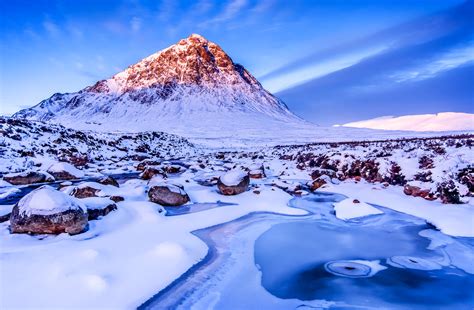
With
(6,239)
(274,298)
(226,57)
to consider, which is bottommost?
(274,298)

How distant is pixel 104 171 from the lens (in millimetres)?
19344

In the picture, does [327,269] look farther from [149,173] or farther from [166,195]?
[149,173]

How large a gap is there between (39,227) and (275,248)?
440 cm

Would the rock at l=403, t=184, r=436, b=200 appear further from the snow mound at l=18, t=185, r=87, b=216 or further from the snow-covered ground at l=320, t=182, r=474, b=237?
the snow mound at l=18, t=185, r=87, b=216

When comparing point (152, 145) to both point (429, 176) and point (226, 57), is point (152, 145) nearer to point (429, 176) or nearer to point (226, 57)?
point (429, 176)

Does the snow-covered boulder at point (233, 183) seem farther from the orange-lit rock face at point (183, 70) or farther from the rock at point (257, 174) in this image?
the orange-lit rock face at point (183, 70)

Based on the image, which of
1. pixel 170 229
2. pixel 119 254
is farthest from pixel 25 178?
pixel 119 254

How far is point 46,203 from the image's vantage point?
20.4 feet

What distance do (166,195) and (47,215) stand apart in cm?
383

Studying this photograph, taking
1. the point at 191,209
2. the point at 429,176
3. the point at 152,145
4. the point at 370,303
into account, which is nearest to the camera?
the point at 370,303

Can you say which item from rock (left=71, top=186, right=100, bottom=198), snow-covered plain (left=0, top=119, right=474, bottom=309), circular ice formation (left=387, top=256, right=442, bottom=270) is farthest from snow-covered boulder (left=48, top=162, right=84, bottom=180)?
circular ice formation (left=387, top=256, right=442, bottom=270)

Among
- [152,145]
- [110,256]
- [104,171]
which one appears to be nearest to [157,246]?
[110,256]

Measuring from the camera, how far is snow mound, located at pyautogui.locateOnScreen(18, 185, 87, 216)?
6199 millimetres

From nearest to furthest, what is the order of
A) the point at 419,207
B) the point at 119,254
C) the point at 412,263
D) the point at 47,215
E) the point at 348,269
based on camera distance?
the point at 348,269 < the point at 119,254 < the point at 412,263 < the point at 47,215 < the point at 419,207
